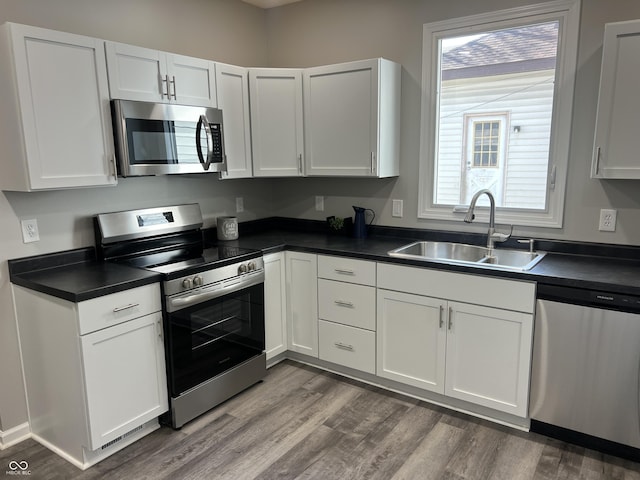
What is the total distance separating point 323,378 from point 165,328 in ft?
4.00

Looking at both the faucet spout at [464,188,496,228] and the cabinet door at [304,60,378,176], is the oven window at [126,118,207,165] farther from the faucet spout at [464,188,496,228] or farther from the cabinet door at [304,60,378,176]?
the faucet spout at [464,188,496,228]

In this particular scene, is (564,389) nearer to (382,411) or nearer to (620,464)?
(620,464)

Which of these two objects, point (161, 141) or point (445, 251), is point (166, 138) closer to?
point (161, 141)

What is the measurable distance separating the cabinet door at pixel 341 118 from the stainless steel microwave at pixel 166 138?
688 millimetres

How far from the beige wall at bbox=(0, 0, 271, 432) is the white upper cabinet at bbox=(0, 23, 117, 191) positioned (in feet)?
0.92

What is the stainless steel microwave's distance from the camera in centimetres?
247

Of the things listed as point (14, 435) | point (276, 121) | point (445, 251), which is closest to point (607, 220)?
point (445, 251)

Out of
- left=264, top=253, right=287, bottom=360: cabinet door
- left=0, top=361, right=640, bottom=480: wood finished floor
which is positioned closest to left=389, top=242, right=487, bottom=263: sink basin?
left=264, top=253, right=287, bottom=360: cabinet door

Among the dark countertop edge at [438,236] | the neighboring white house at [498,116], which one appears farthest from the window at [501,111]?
the dark countertop edge at [438,236]

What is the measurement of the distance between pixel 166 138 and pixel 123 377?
134 centimetres

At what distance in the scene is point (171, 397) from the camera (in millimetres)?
2547

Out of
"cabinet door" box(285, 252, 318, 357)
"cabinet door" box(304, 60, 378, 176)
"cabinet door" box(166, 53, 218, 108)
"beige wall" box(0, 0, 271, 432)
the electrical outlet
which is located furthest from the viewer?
"cabinet door" box(285, 252, 318, 357)

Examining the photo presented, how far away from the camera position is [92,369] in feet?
7.20

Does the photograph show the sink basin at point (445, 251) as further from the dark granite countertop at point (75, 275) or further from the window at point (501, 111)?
the dark granite countertop at point (75, 275)
